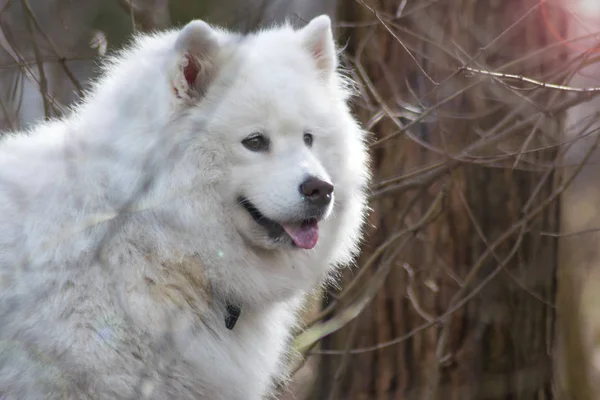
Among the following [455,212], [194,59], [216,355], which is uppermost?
[194,59]

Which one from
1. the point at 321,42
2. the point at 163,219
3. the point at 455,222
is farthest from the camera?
the point at 455,222

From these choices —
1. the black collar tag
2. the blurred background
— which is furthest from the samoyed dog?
the blurred background

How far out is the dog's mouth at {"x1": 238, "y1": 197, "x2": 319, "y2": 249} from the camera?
355 centimetres

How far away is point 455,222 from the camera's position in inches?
213

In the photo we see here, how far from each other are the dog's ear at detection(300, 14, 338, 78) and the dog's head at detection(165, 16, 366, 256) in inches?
10.2

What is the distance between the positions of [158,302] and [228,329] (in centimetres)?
45

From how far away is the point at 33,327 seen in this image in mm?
3098

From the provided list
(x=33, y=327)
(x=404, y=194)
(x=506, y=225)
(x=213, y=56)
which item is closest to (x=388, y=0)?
(x=404, y=194)

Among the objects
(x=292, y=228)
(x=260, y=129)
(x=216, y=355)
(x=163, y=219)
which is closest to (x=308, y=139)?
(x=260, y=129)

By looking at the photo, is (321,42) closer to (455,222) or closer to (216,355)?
(216,355)

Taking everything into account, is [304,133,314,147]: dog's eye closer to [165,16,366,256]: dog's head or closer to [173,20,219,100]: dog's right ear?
[165,16,366,256]: dog's head

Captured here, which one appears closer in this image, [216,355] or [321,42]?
[216,355]

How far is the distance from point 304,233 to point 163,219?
0.71 metres

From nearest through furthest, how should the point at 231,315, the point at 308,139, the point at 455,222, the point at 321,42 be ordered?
the point at 231,315
the point at 308,139
the point at 321,42
the point at 455,222
